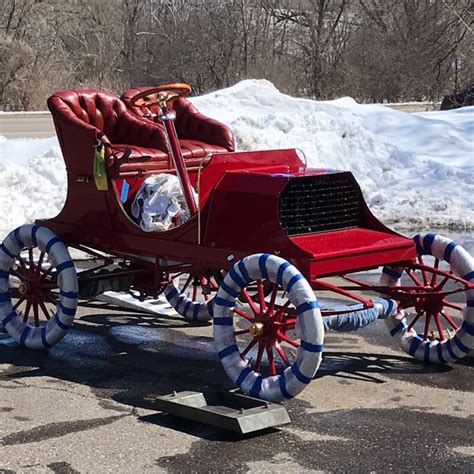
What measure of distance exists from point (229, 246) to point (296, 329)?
0.90m

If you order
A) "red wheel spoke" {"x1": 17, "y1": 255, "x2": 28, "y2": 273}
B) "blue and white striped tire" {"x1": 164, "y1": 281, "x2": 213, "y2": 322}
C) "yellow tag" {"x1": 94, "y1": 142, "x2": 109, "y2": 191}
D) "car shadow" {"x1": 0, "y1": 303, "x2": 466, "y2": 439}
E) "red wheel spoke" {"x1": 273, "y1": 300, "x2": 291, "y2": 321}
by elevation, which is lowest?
"car shadow" {"x1": 0, "y1": 303, "x2": 466, "y2": 439}

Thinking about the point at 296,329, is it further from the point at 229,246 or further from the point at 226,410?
the point at 229,246

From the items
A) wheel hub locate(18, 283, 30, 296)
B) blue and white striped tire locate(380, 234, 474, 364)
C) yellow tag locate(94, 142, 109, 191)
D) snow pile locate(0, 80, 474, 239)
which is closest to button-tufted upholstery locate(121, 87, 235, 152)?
yellow tag locate(94, 142, 109, 191)

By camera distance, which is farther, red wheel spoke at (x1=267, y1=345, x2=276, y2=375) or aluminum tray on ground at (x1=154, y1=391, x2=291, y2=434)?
red wheel spoke at (x1=267, y1=345, x2=276, y2=375)

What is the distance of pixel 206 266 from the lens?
6691 millimetres

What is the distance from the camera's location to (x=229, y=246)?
652 centimetres

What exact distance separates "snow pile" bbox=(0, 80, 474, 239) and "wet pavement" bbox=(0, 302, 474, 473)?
5008 millimetres

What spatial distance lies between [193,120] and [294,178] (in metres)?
2.31

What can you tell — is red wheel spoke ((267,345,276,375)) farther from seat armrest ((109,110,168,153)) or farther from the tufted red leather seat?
seat armrest ((109,110,168,153))

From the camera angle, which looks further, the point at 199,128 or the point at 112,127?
the point at 199,128

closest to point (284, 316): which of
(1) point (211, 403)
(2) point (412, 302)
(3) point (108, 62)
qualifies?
(1) point (211, 403)

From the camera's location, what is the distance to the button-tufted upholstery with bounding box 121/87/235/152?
815 centimetres

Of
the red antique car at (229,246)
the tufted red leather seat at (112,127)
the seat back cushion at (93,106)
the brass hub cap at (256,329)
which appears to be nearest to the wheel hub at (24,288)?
the red antique car at (229,246)

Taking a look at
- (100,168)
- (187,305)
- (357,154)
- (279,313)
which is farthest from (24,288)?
(357,154)
